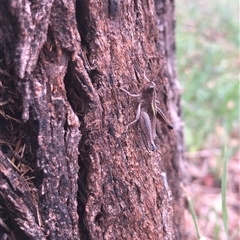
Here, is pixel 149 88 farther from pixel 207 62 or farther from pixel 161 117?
pixel 207 62

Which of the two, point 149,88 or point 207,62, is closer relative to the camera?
point 149,88

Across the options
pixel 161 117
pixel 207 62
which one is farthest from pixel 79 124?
pixel 207 62

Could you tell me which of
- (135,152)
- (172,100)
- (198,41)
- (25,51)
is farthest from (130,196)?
(198,41)

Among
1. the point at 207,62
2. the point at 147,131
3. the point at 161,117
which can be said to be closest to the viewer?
the point at 147,131

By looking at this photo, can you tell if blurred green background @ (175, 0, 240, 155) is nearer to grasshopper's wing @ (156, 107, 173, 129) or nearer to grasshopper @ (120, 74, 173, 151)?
grasshopper's wing @ (156, 107, 173, 129)

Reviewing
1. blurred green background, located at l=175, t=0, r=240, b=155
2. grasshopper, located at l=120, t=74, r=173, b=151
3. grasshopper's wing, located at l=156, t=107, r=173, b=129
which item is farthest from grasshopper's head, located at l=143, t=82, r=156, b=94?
blurred green background, located at l=175, t=0, r=240, b=155

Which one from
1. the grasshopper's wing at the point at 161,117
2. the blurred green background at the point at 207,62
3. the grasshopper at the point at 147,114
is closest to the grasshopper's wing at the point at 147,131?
the grasshopper at the point at 147,114
